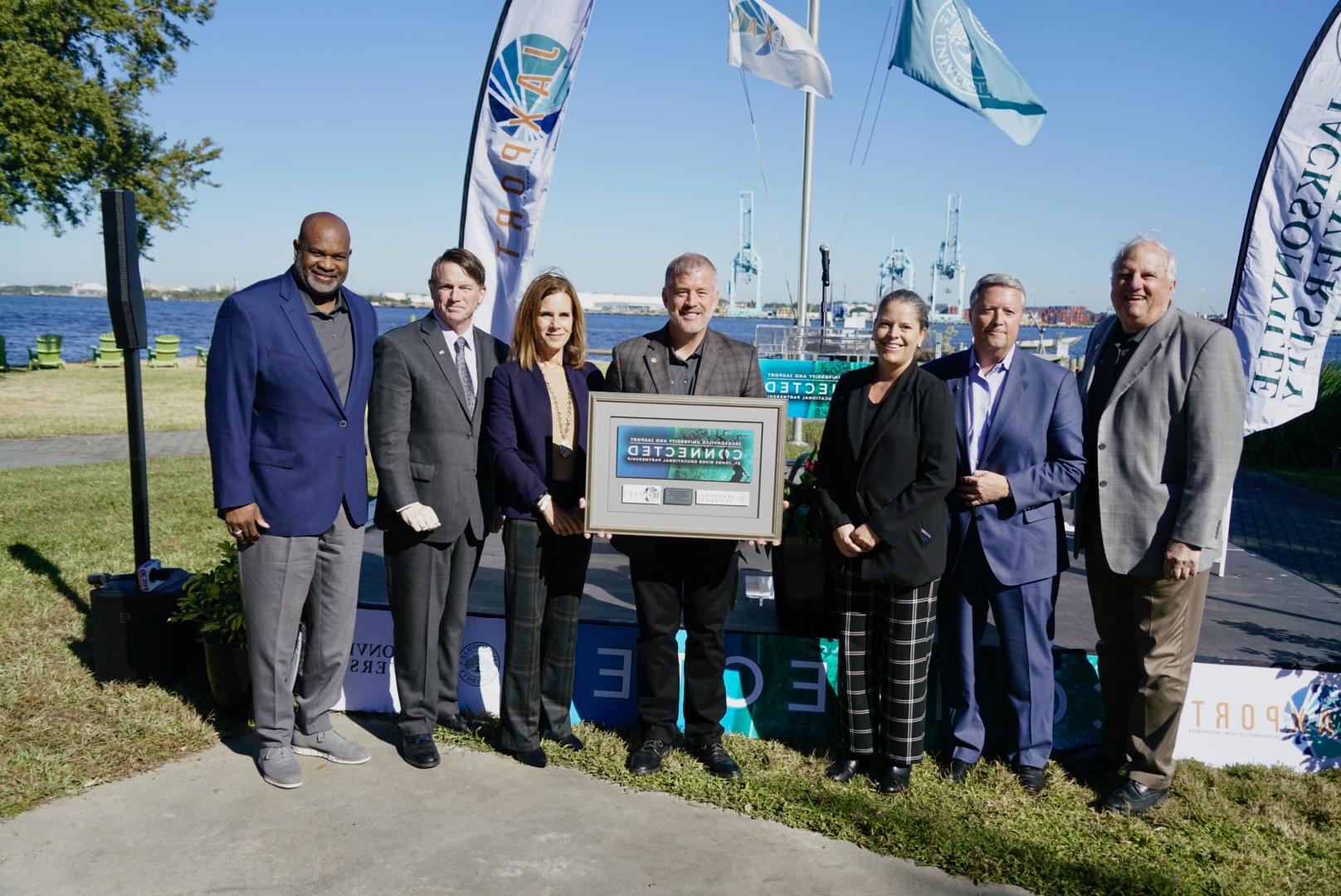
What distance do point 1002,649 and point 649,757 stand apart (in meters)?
1.53

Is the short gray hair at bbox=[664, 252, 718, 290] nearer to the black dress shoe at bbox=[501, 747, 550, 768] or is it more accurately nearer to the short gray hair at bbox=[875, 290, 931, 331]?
the short gray hair at bbox=[875, 290, 931, 331]

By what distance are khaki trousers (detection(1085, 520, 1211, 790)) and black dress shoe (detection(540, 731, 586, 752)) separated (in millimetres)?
2259

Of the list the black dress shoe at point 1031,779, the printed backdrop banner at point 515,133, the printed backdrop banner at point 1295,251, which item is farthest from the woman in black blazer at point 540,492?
the printed backdrop banner at point 1295,251

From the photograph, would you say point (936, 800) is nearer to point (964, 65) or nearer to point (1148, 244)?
point (1148, 244)

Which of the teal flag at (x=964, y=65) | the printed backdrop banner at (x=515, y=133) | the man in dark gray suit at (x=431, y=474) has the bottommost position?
the man in dark gray suit at (x=431, y=474)

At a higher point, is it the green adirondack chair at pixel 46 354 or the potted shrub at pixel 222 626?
the green adirondack chair at pixel 46 354

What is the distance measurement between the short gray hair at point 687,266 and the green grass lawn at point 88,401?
10.4m

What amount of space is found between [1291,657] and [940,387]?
2.99 m

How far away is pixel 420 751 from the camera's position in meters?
3.96

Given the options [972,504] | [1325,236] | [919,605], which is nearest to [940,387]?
[972,504]

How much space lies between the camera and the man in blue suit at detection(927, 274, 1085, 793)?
3.68 m

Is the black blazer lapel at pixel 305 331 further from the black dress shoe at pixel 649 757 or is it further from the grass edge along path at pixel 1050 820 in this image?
the black dress shoe at pixel 649 757

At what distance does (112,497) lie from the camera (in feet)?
30.1

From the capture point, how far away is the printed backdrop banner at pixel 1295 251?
17.6ft
